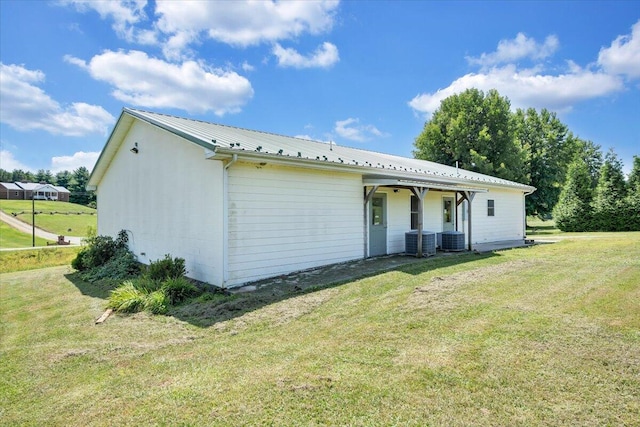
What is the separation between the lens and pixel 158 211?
399 inches

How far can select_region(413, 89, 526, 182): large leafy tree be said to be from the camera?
95.4 feet

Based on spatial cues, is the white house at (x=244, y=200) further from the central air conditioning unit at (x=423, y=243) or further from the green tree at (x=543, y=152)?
the green tree at (x=543, y=152)

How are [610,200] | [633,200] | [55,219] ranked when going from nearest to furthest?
[633,200] → [610,200] → [55,219]

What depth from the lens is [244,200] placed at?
765 cm

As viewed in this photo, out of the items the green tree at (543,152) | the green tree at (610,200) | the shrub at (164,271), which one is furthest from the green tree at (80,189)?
the green tree at (610,200)

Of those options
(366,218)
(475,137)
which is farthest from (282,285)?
(475,137)

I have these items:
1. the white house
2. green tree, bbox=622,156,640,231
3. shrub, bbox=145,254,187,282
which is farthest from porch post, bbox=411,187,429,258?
green tree, bbox=622,156,640,231

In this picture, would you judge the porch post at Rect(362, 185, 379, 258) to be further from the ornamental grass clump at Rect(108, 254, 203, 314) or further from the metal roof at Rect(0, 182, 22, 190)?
the metal roof at Rect(0, 182, 22, 190)

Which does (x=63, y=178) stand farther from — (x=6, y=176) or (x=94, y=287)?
(x=94, y=287)

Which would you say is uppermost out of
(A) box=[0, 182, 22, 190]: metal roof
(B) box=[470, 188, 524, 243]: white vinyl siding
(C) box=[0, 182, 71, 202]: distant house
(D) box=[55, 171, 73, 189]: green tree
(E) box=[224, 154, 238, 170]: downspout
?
(D) box=[55, 171, 73, 189]: green tree

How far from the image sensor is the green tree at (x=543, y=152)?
1223 inches

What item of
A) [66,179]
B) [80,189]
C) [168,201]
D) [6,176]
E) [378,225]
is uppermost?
[6,176]

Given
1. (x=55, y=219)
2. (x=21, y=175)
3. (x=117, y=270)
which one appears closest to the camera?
(x=117, y=270)

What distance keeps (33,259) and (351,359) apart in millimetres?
19549
